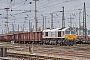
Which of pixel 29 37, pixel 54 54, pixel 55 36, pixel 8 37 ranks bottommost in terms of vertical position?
pixel 8 37

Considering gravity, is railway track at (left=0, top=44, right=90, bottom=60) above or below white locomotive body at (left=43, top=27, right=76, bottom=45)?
below

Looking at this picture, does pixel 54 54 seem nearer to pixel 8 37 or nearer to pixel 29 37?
pixel 29 37

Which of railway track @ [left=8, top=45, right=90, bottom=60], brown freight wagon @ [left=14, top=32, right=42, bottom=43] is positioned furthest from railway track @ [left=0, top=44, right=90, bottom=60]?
brown freight wagon @ [left=14, top=32, right=42, bottom=43]

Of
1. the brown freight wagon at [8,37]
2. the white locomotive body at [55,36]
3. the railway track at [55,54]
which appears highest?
the white locomotive body at [55,36]

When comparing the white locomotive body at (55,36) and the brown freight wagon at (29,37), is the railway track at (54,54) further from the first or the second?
the brown freight wagon at (29,37)

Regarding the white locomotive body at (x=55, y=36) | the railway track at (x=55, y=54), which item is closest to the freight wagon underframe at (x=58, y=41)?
the white locomotive body at (x=55, y=36)

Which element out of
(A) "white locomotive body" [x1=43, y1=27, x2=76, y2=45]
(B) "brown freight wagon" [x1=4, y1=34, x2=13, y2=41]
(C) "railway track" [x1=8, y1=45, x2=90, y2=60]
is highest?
(A) "white locomotive body" [x1=43, y1=27, x2=76, y2=45]

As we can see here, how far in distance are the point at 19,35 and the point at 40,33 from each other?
11720mm

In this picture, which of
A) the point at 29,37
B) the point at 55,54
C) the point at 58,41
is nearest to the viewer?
the point at 55,54

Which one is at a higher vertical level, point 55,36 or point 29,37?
point 55,36

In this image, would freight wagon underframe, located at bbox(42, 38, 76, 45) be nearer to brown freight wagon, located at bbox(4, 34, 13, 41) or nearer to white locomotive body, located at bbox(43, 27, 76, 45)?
white locomotive body, located at bbox(43, 27, 76, 45)

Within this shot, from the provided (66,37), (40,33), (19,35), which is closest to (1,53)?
(66,37)

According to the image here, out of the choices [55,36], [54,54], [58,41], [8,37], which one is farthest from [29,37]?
[54,54]

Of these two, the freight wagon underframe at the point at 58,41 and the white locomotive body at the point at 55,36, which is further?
the white locomotive body at the point at 55,36
